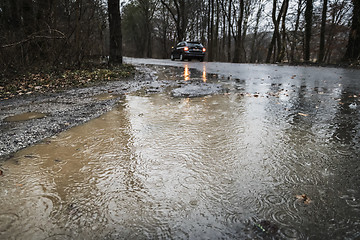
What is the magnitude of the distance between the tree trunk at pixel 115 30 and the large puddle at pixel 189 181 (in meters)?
7.90

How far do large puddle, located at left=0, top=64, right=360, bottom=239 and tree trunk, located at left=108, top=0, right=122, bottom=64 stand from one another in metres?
7.90

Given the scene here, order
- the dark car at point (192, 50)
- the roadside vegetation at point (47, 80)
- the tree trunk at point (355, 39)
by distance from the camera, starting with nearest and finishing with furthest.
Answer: the roadside vegetation at point (47, 80), the tree trunk at point (355, 39), the dark car at point (192, 50)

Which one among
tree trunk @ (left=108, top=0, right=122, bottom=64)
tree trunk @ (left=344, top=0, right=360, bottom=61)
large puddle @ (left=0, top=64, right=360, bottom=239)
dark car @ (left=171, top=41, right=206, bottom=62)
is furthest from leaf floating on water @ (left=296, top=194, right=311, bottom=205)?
dark car @ (left=171, top=41, right=206, bottom=62)

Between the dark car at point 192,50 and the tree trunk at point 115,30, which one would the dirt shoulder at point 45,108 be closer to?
the tree trunk at point 115,30

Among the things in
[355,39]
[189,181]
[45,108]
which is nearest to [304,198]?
[189,181]

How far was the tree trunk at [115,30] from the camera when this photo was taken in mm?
9703

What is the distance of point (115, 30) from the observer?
9891mm

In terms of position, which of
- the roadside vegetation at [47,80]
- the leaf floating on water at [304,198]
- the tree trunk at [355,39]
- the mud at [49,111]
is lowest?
the leaf floating on water at [304,198]

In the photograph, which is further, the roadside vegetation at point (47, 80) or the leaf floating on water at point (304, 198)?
the roadside vegetation at point (47, 80)

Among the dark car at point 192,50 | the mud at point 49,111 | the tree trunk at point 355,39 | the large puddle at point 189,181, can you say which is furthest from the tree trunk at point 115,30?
the tree trunk at point 355,39

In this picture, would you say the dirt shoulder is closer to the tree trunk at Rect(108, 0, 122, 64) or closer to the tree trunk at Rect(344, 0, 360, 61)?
the tree trunk at Rect(108, 0, 122, 64)

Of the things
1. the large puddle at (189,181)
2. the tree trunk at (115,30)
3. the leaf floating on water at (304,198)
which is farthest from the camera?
the tree trunk at (115,30)

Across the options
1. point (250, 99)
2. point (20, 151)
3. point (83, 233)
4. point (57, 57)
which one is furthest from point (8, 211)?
point (57, 57)

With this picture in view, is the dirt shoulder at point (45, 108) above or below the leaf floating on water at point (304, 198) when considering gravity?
above
